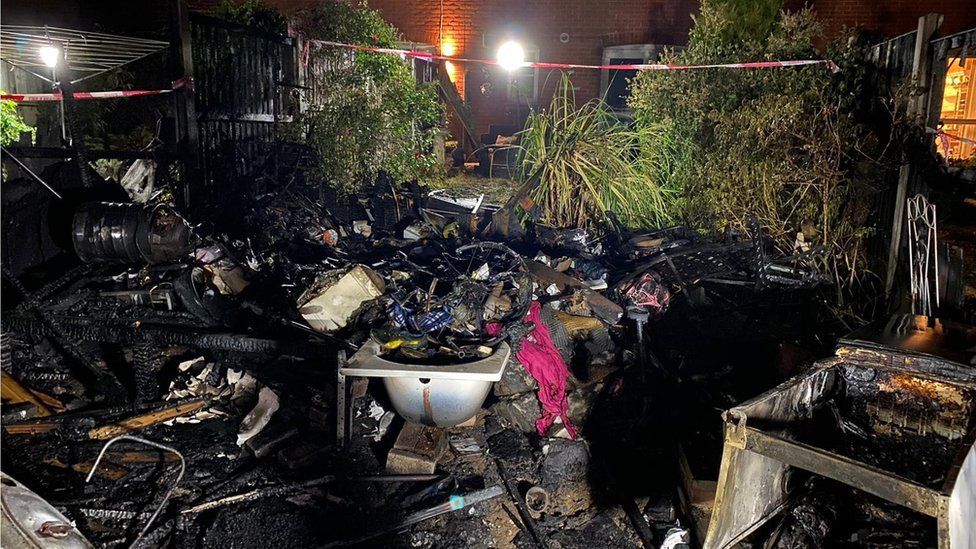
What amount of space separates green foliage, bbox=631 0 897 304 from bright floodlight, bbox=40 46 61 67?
22.2 ft

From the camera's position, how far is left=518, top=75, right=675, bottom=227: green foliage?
26.3ft

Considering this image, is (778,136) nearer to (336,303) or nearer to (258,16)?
(336,303)

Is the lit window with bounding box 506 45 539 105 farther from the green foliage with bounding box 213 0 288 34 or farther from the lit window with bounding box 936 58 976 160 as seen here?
the lit window with bounding box 936 58 976 160

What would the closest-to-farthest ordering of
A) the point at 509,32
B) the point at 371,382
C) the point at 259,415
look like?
1. the point at 259,415
2. the point at 371,382
3. the point at 509,32

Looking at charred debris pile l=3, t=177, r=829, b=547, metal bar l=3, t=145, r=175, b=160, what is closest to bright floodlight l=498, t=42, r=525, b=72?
charred debris pile l=3, t=177, r=829, b=547

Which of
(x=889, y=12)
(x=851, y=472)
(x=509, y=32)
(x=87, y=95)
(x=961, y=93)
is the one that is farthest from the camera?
(x=509, y=32)

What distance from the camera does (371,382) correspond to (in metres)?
4.98

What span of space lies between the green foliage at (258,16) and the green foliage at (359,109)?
42 centimetres

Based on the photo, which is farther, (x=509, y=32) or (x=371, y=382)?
(x=509, y=32)

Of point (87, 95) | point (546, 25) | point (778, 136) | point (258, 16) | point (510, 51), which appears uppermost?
point (546, 25)

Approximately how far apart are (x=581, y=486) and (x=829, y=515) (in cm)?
157

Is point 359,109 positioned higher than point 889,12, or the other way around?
point 889,12

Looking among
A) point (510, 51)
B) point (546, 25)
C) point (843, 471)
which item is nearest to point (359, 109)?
point (510, 51)

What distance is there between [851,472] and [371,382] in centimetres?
349
